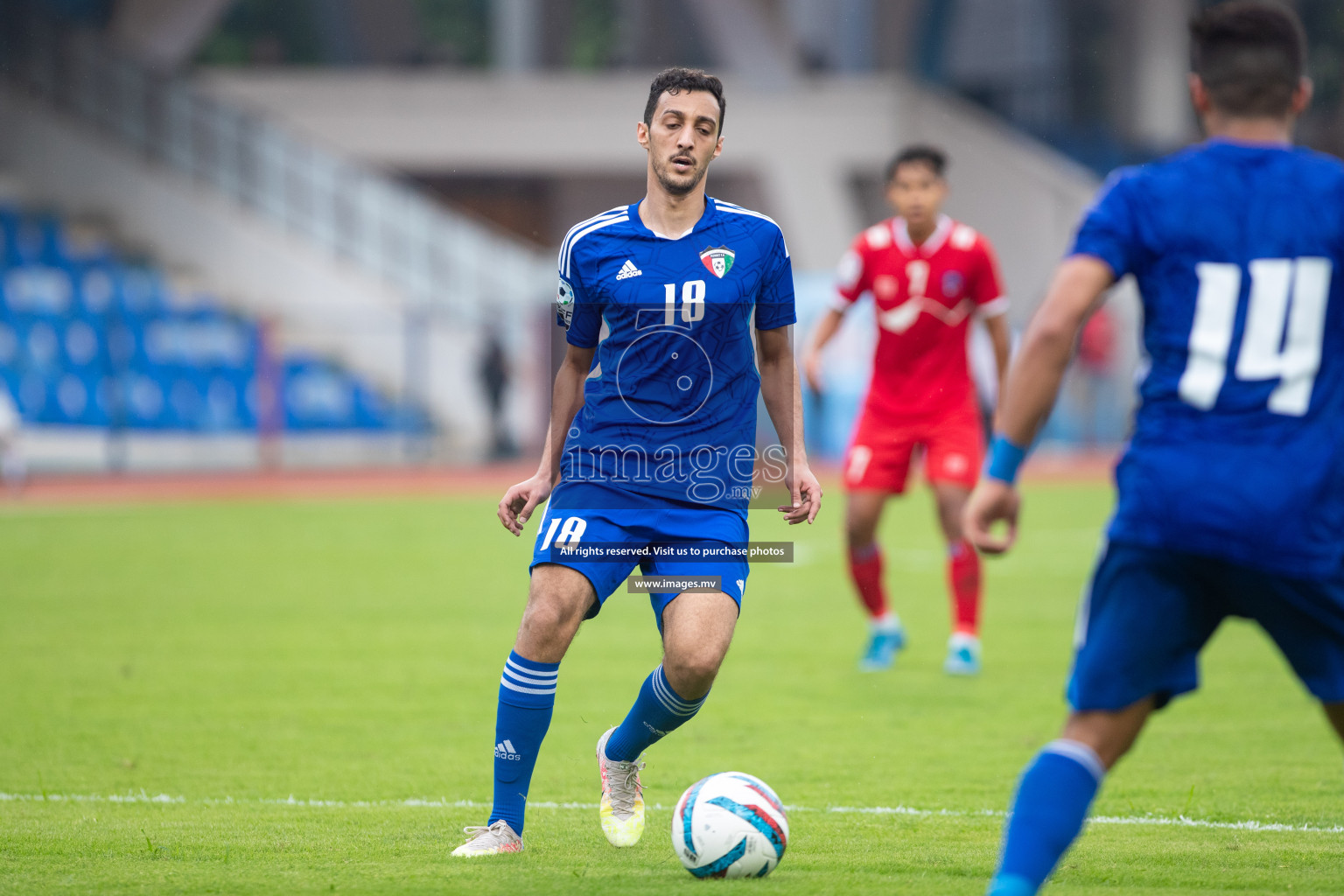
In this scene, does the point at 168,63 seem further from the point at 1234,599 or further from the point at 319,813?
the point at 1234,599

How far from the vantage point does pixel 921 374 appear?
26.6 feet

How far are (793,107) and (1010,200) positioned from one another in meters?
4.93

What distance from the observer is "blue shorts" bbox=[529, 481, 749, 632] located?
4316 millimetres

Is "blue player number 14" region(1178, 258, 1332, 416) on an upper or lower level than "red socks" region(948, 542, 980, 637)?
upper

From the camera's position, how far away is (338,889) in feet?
13.1

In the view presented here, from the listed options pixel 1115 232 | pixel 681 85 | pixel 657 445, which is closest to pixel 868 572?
pixel 657 445

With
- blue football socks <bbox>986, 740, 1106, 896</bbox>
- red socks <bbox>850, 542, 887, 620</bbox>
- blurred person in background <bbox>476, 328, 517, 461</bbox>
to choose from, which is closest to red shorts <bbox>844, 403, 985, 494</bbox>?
red socks <bbox>850, 542, 887, 620</bbox>

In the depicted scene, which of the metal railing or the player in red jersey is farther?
the metal railing

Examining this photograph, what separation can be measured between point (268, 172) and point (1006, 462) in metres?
25.6

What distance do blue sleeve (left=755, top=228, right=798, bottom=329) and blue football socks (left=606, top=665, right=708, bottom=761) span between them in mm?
1112

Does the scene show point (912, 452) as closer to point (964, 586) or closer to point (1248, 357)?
point (964, 586)

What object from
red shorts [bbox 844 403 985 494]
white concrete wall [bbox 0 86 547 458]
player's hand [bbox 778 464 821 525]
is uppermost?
player's hand [bbox 778 464 821 525]

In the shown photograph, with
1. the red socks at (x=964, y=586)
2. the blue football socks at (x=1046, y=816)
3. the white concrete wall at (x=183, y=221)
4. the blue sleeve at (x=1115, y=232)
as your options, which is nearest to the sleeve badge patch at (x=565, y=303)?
the blue sleeve at (x=1115, y=232)

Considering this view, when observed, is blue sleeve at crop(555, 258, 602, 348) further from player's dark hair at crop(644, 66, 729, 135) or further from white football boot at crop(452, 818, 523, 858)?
white football boot at crop(452, 818, 523, 858)
